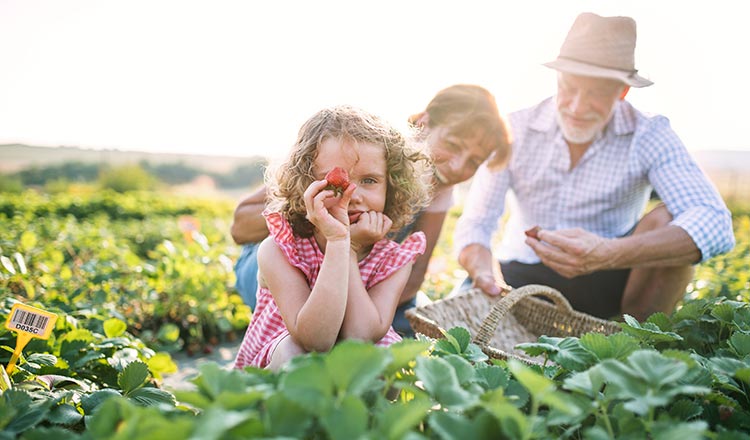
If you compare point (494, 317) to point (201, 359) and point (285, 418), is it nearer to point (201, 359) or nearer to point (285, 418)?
point (285, 418)

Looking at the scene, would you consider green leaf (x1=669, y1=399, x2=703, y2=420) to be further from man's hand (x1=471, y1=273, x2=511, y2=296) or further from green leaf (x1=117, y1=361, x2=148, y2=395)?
man's hand (x1=471, y1=273, x2=511, y2=296)

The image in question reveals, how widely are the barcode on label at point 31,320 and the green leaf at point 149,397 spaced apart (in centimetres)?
29

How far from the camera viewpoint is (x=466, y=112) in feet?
7.63

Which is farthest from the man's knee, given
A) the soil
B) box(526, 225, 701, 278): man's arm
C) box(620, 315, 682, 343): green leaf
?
the soil

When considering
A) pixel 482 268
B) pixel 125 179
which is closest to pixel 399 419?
pixel 482 268

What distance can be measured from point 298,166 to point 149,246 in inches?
177

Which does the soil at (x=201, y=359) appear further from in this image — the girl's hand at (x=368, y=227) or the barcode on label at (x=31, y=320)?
the girl's hand at (x=368, y=227)

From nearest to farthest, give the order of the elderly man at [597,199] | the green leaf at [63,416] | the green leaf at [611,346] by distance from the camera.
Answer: the green leaf at [611,346] → the green leaf at [63,416] → the elderly man at [597,199]

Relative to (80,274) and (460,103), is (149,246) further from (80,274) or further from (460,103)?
(460,103)

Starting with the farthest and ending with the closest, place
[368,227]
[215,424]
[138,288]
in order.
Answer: [138,288]
[368,227]
[215,424]

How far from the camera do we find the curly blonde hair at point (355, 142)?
162cm

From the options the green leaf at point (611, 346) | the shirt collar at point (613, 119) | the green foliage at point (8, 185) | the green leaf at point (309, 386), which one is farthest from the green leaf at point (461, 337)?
the green foliage at point (8, 185)

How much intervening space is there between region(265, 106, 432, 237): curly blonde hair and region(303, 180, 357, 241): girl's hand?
0.65ft

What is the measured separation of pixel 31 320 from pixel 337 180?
0.80 m
